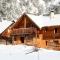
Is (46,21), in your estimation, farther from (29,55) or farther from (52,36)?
(29,55)

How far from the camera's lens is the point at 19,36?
5194 cm

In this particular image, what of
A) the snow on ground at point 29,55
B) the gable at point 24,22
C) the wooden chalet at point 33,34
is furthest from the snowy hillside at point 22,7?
the snow on ground at point 29,55

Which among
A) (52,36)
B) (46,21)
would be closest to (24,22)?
(46,21)

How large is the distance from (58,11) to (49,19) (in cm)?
2880

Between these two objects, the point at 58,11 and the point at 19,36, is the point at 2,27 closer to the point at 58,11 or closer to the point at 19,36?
the point at 19,36

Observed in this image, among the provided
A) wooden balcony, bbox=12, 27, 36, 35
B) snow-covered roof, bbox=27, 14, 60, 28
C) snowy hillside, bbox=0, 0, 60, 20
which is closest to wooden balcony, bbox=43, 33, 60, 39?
snow-covered roof, bbox=27, 14, 60, 28

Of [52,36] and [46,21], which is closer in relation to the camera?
[52,36]

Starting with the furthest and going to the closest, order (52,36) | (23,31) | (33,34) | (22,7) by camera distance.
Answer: (22,7), (23,31), (33,34), (52,36)

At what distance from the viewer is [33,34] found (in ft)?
162

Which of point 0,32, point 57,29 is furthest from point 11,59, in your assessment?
point 0,32

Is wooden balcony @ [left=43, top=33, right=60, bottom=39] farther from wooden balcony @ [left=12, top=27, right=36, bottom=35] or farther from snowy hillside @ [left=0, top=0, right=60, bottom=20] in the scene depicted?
snowy hillside @ [left=0, top=0, right=60, bottom=20]

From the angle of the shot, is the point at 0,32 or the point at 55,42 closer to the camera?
the point at 55,42

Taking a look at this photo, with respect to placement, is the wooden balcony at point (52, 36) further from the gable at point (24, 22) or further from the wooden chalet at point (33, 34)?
the gable at point (24, 22)

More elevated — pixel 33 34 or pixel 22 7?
pixel 22 7
